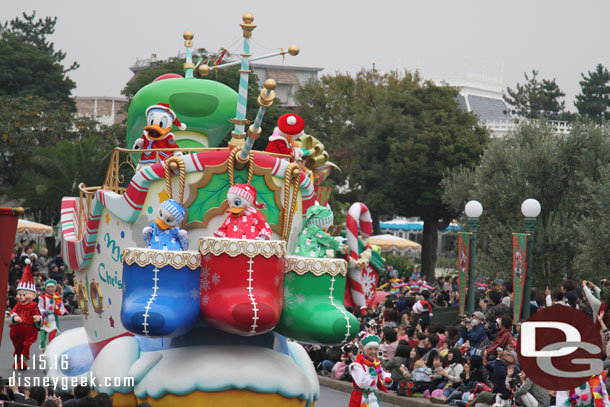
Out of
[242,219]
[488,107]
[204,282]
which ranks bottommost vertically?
[204,282]

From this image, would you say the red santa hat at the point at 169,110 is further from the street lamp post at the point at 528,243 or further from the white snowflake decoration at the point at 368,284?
the street lamp post at the point at 528,243

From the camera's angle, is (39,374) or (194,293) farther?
(39,374)

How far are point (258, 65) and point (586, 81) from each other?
26428mm

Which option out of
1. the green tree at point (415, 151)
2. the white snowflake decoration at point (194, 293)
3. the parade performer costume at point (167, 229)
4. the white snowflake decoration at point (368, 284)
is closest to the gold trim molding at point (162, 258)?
the white snowflake decoration at point (194, 293)

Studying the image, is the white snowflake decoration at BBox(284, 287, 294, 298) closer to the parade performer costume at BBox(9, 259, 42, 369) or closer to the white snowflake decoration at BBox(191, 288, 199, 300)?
the white snowflake decoration at BBox(191, 288, 199, 300)

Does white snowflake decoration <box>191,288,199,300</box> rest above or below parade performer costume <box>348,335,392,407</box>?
above

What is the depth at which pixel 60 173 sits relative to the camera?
35.4m

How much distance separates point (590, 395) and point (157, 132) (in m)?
6.11

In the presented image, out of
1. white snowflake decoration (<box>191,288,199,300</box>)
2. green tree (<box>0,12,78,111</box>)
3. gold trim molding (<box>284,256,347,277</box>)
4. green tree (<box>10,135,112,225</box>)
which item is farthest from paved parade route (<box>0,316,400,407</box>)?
green tree (<box>0,12,78,111</box>)

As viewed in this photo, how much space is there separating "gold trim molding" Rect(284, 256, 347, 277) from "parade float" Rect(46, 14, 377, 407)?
0.01m

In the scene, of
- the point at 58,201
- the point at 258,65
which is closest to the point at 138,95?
the point at 58,201

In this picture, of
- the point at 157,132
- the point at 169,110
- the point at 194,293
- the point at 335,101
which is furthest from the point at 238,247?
the point at 335,101

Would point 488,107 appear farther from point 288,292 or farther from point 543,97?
point 288,292

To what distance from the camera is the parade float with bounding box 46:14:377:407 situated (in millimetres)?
9398
